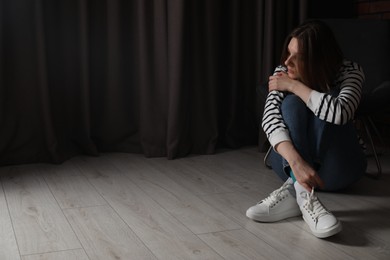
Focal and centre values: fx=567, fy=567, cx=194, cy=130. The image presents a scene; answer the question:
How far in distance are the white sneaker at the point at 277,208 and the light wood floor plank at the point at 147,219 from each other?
0.26 meters

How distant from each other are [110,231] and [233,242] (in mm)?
407

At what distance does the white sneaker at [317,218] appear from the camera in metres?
1.78

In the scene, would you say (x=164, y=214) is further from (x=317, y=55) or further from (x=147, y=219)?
(x=317, y=55)

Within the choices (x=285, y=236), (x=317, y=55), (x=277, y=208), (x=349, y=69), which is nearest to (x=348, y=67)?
(x=349, y=69)

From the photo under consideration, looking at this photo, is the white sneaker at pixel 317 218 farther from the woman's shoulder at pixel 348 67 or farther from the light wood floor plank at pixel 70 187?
the light wood floor plank at pixel 70 187

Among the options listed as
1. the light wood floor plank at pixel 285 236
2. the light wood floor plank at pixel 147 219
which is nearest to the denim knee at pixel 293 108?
the light wood floor plank at pixel 285 236

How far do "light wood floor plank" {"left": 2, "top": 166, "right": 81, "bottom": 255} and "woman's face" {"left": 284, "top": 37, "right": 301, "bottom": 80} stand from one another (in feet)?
3.15

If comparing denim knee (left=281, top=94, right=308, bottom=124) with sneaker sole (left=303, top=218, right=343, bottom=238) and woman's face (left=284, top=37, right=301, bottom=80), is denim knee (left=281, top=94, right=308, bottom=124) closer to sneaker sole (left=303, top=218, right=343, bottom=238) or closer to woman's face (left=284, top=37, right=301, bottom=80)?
woman's face (left=284, top=37, right=301, bottom=80)

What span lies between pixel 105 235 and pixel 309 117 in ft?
2.74

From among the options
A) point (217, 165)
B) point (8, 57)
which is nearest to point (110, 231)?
point (217, 165)

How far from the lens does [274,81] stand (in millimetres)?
2092

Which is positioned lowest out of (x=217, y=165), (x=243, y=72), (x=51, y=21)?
(x=217, y=165)

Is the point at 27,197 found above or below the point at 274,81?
below

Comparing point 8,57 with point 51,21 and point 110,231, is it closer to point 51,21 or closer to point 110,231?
point 51,21
